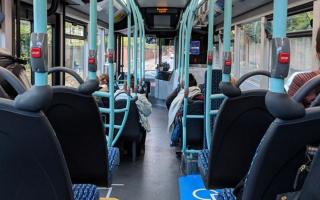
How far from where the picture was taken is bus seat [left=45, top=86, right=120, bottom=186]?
229 cm

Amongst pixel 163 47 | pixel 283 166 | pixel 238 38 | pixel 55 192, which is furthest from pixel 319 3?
pixel 163 47

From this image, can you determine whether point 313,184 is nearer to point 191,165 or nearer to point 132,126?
point 191,165

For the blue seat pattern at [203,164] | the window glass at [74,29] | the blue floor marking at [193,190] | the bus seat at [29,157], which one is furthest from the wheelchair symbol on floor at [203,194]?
the window glass at [74,29]

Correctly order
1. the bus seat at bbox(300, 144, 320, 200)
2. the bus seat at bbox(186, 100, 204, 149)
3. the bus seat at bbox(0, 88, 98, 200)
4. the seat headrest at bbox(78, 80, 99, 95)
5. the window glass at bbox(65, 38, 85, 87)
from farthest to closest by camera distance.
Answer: the window glass at bbox(65, 38, 85, 87)
the bus seat at bbox(186, 100, 204, 149)
the seat headrest at bbox(78, 80, 99, 95)
the bus seat at bbox(0, 88, 98, 200)
the bus seat at bbox(300, 144, 320, 200)

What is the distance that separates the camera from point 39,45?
4.34ft

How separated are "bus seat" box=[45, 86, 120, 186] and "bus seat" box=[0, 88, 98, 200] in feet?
2.82

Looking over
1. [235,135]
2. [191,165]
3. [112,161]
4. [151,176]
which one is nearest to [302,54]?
[191,165]

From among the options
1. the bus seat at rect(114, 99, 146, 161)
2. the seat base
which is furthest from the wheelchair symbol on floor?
the bus seat at rect(114, 99, 146, 161)

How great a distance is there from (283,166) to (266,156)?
0.08 m

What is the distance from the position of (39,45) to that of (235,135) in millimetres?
1515

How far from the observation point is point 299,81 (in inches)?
83.2

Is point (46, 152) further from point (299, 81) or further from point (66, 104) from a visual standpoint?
point (299, 81)

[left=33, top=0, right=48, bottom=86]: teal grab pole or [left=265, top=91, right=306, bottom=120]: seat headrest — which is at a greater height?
[left=33, top=0, right=48, bottom=86]: teal grab pole

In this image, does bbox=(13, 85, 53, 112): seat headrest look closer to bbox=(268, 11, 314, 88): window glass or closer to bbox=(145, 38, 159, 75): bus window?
bbox=(268, 11, 314, 88): window glass
